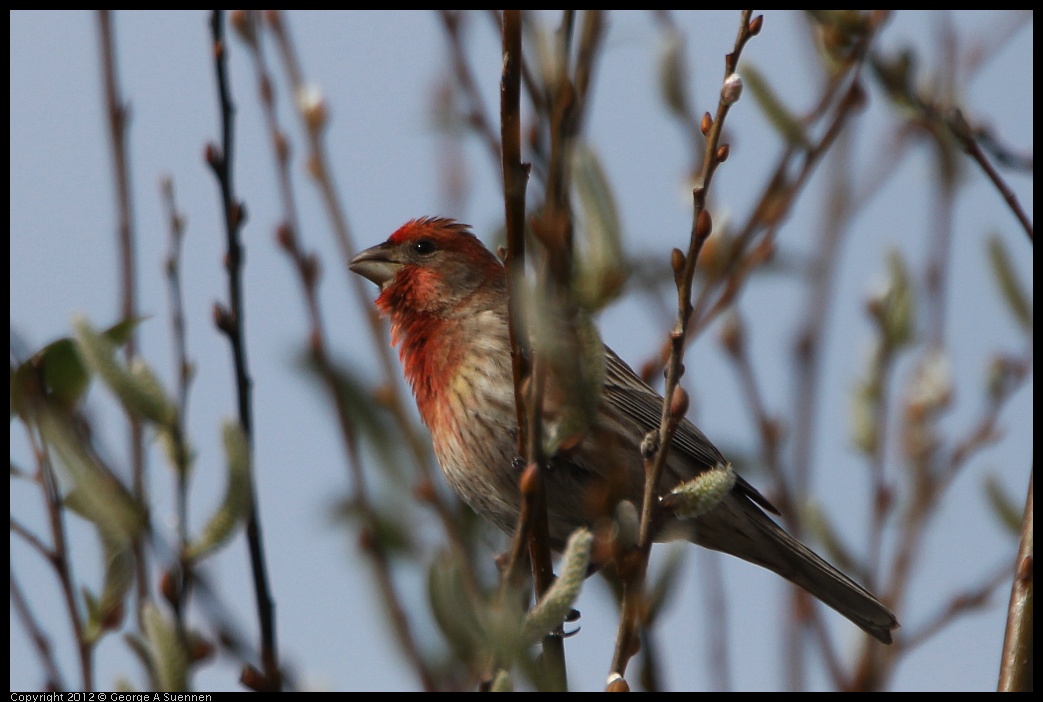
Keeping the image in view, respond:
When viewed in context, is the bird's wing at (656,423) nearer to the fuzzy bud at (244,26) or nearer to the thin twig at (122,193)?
the fuzzy bud at (244,26)

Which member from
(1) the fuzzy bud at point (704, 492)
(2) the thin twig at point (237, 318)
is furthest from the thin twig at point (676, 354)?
(2) the thin twig at point (237, 318)

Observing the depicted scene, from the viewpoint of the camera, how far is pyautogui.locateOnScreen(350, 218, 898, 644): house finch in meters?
6.03

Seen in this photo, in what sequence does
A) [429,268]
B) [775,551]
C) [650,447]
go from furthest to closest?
1. [429,268]
2. [775,551]
3. [650,447]

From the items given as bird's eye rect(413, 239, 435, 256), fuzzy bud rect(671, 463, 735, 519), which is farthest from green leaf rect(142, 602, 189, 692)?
bird's eye rect(413, 239, 435, 256)

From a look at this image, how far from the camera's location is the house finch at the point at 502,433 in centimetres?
603

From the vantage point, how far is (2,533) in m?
2.92

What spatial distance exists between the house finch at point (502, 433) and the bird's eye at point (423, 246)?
83 mm

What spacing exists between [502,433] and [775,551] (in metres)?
1.71

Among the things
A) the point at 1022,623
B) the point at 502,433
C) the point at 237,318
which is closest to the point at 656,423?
the point at 502,433

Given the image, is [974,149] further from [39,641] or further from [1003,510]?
[39,641]

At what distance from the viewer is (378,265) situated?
7.27 meters

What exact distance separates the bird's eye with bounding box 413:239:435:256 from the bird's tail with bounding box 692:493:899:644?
2349mm

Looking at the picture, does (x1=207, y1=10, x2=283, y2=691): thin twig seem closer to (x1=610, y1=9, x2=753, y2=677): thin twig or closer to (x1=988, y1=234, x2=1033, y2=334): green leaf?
(x1=610, y1=9, x2=753, y2=677): thin twig

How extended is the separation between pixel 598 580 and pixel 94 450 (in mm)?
1766
